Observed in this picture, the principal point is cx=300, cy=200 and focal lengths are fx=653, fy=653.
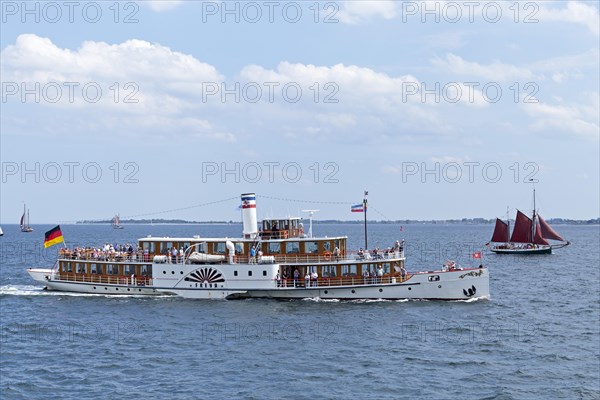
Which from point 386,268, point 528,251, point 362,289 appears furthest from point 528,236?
point 362,289

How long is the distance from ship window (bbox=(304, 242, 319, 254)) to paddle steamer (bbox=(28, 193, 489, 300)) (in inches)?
2.9

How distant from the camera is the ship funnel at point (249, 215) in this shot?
50.5m

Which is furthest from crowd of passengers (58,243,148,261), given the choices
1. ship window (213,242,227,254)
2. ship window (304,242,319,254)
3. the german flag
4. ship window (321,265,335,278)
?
ship window (321,265,335,278)

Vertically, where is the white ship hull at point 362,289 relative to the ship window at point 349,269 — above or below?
below

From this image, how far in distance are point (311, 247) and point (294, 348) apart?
47.6 ft

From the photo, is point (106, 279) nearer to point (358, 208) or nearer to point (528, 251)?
point (358, 208)

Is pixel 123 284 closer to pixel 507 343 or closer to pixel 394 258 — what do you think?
pixel 394 258

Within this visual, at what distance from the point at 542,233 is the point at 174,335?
90.2m

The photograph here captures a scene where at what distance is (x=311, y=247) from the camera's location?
159ft

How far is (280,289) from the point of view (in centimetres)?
4772

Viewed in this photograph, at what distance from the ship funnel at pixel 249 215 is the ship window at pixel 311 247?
425 centimetres

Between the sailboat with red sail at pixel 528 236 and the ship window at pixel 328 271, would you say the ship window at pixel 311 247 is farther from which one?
the sailboat with red sail at pixel 528 236

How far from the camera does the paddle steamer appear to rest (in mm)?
47625

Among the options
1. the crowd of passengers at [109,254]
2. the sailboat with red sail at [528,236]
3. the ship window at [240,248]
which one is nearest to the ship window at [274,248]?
the ship window at [240,248]
